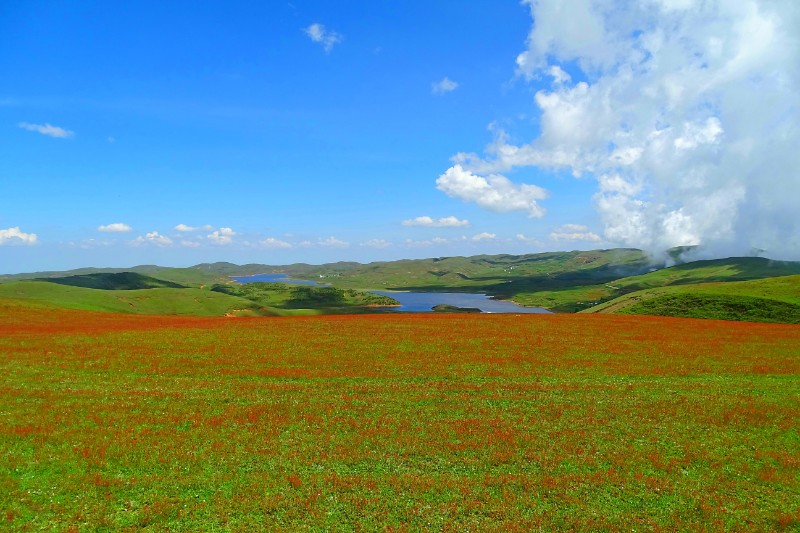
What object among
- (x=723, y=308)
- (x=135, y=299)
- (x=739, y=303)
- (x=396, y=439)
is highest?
(x=739, y=303)

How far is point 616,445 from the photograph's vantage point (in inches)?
819

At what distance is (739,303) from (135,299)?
17299 centimetres

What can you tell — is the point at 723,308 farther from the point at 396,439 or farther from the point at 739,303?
the point at 396,439

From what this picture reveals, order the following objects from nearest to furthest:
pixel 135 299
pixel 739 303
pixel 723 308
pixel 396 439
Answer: pixel 396 439 < pixel 723 308 < pixel 739 303 < pixel 135 299

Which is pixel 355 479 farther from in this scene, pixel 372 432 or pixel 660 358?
pixel 660 358

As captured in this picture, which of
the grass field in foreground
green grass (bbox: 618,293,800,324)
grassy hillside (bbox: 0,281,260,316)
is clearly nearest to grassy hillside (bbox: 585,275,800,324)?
green grass (bbox: 618,293,800,324)

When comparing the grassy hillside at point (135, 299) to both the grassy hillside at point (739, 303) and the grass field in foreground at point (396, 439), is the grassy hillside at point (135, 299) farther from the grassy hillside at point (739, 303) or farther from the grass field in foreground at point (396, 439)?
the grassy hillside at point (739, 303)

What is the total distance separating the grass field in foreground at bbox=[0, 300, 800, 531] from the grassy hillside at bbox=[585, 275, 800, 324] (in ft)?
163

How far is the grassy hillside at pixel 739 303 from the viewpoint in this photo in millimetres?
81688

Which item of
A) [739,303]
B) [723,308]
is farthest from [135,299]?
[739,303]

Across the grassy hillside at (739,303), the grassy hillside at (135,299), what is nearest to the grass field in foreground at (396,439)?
the grassy hillside at (739,303)

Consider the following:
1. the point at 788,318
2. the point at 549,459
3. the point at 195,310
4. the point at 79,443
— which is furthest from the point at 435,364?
the point at 195,310

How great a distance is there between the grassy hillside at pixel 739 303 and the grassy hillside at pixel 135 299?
134317 mm

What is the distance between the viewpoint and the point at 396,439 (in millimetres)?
20984
